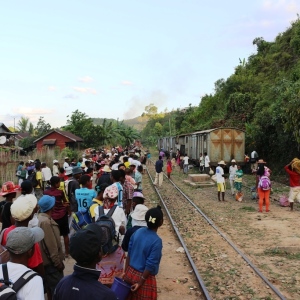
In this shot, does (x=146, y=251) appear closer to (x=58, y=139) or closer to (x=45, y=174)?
(x=45, y=174)

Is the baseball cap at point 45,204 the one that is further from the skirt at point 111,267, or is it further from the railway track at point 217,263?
the railway track at point 217,263

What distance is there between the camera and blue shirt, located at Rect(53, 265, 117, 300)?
2588 millimetres

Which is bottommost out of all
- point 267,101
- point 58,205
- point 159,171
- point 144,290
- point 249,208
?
point 249,208

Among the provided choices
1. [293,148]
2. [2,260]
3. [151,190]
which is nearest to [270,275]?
[2,260]

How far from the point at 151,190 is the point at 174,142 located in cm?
2387

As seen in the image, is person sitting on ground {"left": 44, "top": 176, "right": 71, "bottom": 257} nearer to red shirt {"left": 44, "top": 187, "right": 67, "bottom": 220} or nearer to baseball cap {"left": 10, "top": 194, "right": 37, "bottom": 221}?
red shirt {"left": 44, "top": 187, "right": 67, "bottom": 220}

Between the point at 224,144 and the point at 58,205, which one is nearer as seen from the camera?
the point at 58,205

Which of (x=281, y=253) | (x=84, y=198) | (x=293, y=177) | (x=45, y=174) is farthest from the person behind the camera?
(x=45, y=174)

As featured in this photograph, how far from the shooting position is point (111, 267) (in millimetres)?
4641

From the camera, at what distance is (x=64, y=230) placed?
7188 millimetres

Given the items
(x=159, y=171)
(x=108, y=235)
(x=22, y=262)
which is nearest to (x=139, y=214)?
(x=108, y=235)

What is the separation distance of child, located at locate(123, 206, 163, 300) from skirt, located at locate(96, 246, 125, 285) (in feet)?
1.57

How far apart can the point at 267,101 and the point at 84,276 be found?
29.6 metres

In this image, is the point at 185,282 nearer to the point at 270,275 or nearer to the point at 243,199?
the point at 270,275
